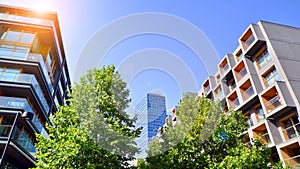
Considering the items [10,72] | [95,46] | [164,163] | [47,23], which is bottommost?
A: [164,163]

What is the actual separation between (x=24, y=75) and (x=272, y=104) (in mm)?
21761

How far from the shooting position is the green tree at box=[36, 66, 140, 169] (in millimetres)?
8773

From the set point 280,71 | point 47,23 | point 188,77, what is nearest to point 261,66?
point 280,71

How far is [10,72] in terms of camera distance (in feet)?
59.2

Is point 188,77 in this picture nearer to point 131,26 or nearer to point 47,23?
point 131,26

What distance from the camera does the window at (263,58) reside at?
1904 cm

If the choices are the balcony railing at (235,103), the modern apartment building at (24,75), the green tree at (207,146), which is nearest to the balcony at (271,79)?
the balcony railing at (235,103)

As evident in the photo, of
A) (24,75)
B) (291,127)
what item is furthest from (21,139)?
(291,127)

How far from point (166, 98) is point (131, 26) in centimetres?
407

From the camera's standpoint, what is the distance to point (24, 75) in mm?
18031

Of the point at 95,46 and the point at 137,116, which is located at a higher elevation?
the point at 95,46

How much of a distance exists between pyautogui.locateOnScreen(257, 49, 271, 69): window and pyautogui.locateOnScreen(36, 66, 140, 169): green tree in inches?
576

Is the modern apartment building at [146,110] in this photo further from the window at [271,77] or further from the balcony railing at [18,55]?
the balcony railing at [18,55]

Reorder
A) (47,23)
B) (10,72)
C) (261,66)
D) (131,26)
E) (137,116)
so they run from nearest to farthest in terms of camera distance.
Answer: (131,26) < (137,116) < (10,72) < (261,66) < (47,23)
